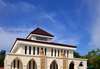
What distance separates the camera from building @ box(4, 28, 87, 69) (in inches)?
857

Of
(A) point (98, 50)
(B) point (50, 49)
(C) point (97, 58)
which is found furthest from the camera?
(A) point (98, 50)

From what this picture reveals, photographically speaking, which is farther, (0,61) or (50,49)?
(0,61)

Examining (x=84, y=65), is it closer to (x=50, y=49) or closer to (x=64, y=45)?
(x=64, y=45)

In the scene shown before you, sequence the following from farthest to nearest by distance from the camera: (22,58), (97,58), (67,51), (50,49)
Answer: (97,58) → (67,51) → (50,49) → (22,58)

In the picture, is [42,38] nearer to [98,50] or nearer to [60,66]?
[60,66]

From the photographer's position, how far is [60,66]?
24484mm

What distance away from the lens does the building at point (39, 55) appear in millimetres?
21763

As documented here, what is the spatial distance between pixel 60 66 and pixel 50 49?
12.8 feet

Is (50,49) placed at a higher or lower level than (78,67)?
higher

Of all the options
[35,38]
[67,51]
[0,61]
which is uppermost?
[35,38]

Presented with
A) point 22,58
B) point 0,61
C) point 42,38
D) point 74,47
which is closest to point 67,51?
point 74,47

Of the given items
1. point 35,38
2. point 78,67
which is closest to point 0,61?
point 35,38

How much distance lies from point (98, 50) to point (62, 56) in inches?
667

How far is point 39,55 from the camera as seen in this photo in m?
22.8
